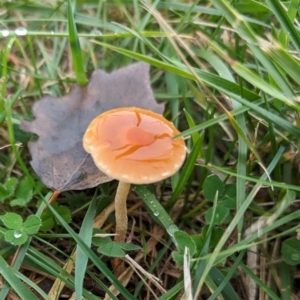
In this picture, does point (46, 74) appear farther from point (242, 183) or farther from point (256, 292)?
point (256, 292)

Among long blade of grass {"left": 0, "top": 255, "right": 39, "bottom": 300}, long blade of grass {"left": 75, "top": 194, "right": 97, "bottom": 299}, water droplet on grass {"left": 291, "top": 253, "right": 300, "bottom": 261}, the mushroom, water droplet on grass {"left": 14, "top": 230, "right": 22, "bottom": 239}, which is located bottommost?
long blade of grass {"left": 0, "top": 255, "right": 39, "bottom": 300}

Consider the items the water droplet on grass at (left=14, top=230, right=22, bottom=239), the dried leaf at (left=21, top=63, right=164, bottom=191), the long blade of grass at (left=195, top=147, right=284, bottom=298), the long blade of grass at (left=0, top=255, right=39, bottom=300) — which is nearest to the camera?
the long blade of grass at (left=195, top=147, right=284, bottom=298)

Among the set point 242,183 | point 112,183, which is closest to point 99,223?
point 112,183

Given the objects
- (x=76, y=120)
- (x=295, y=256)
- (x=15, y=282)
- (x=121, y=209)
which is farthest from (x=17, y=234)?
(x=295, y=256)

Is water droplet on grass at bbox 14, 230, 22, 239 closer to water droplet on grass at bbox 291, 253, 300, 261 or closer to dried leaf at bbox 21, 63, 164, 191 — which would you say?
dried leaf at bbox 21, 63, 164, 191

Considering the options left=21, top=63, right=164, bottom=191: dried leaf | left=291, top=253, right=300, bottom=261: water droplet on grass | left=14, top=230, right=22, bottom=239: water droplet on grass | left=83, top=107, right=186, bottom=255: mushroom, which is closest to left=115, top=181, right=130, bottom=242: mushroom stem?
left=83, top=107, right=186, bottom=255: mushroom

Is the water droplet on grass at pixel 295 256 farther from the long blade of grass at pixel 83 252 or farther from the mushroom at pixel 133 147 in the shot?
the long blade of grass at pixel 83 252
